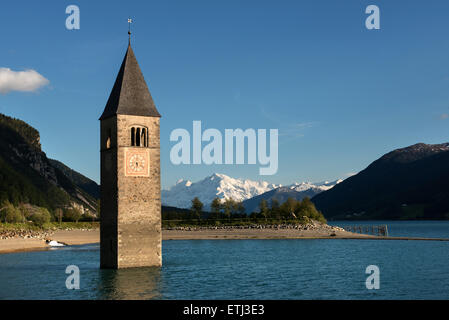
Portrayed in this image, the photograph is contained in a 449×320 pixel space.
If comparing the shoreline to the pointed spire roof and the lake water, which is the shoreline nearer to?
the lake water

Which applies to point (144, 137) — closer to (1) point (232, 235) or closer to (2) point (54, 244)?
(2) point (54, 244)

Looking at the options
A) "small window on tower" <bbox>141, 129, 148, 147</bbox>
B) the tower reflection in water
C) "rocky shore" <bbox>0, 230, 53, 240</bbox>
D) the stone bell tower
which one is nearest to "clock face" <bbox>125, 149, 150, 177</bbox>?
the stone bell tower

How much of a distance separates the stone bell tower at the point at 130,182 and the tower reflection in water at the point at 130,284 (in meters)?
0.95

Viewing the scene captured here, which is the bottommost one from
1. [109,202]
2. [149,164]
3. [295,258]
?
[295,258]

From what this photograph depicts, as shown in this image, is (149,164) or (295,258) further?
(295,258)

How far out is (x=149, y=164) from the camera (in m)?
52.5

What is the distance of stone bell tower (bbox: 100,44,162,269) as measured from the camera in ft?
168

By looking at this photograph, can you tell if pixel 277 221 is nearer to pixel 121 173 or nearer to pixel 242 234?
pixel 242 234

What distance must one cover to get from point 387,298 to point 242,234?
9074cm

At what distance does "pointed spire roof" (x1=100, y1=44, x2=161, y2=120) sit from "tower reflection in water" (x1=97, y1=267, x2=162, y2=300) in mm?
14488

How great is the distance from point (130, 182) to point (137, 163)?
188 centimetres

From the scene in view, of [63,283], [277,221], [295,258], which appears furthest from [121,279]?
[277,221]

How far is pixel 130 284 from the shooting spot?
1774 inches
